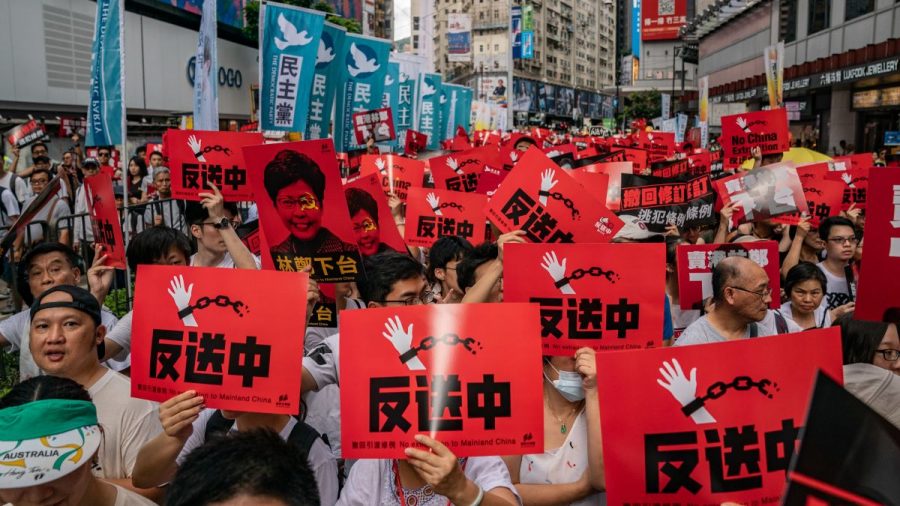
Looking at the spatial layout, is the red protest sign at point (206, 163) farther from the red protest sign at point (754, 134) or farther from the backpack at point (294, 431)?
the red protest sign at point (754, 134)

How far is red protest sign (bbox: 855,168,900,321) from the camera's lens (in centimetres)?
381

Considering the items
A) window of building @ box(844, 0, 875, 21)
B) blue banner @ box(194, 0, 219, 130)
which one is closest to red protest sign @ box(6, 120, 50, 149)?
blue banner @ box(194, 0, 219, 130)

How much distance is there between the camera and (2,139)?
513 inches

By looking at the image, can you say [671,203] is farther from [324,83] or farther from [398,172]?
[324,83]

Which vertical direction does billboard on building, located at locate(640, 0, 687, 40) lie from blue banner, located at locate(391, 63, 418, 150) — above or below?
above

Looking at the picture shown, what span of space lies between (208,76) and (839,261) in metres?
7.40

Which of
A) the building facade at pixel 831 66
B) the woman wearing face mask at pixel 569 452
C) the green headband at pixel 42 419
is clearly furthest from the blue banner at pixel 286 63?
the building facade at pixel 831 66

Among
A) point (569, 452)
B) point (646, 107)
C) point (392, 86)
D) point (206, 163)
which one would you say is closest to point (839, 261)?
point (569, 452)

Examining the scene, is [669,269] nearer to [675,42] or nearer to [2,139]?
[2,139]

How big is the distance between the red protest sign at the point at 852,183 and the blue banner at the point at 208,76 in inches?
283

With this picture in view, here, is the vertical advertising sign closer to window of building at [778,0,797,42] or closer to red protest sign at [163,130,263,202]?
red protest sign at [163,130,263,202]

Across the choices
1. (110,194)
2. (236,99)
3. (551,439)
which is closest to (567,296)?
(551,439)

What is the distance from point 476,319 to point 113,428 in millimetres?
1542

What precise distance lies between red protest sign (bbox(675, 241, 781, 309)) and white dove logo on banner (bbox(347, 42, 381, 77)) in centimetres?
1043
